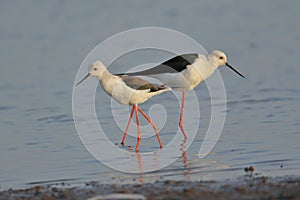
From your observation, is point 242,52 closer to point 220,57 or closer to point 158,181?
point 220,57

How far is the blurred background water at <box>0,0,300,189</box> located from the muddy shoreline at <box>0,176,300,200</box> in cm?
42

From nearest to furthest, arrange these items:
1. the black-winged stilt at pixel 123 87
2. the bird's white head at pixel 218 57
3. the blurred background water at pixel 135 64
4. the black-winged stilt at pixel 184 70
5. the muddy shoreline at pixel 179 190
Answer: the muddy shoreline at pixel 179 190 < the blurred background water at pixel 135 64 < the black-winged stilt at pixel 123 87 < the black-winged stilt at pixel 184 70 < the bird's white head at pixel 218 57

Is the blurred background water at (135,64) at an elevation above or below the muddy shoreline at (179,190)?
above

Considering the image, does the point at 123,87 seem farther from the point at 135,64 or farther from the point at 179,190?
the point at 135,64

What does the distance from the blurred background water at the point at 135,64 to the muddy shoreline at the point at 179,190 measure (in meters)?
0.42

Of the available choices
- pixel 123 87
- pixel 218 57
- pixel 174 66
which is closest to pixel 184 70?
pixel 174 66

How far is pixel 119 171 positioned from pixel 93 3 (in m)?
12.2

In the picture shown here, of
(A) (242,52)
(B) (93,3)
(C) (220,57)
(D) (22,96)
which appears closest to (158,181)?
(C) (220,57)

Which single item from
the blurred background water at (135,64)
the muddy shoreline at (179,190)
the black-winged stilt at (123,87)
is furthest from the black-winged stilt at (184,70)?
the muddy shoreline at (179,190)

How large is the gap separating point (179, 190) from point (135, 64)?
297 inches

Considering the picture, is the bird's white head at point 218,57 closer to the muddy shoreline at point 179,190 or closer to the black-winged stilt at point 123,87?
the black-winged stilt at point 123,87

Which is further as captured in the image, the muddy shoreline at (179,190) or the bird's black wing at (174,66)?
the bird's black wing at (174,66)

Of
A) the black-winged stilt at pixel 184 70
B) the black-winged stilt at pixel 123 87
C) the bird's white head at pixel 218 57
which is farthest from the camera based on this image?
→ the bird's white head at pixel 218 57

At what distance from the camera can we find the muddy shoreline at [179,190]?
5.93m
